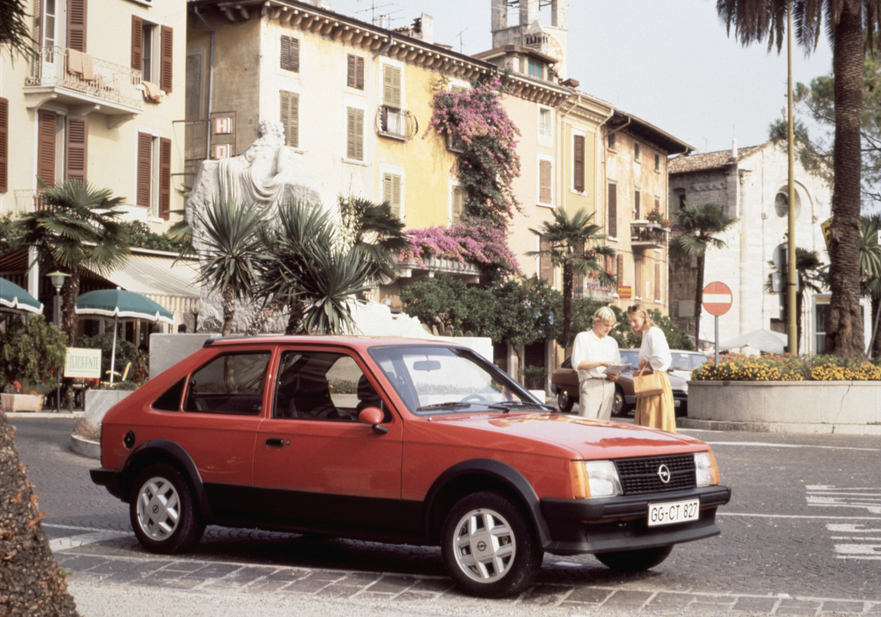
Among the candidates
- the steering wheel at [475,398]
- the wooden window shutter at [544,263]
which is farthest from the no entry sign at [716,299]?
the wooden window shutter at [544,263]

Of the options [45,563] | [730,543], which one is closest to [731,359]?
[730,543]

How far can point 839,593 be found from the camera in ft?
21.9

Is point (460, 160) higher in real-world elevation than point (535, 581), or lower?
higher

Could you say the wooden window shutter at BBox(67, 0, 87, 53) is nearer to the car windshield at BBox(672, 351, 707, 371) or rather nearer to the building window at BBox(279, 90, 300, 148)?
the building window at BBox(279, 90, 300, 148)

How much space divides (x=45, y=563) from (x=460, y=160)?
4048 cm

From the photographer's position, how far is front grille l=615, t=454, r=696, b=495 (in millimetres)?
6469

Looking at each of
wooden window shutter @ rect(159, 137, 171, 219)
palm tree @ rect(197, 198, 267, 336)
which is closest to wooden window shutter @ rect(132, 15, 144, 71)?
wooden window shutter @ rect(159, 137, 171, 219)

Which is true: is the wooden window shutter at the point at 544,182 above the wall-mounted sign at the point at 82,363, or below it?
above

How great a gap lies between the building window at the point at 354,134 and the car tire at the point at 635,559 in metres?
32.0

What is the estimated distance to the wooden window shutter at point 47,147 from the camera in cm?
2995

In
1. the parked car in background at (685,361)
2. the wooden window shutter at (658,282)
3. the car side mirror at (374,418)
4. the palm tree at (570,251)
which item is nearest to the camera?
the car side mirror at (374,418)

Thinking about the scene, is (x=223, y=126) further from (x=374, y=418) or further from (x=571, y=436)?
(x=571, y=436)

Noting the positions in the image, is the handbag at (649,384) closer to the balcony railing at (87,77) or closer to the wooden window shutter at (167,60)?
the balcony railing at (87,77)

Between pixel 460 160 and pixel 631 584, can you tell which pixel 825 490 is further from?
pixel 460 160
